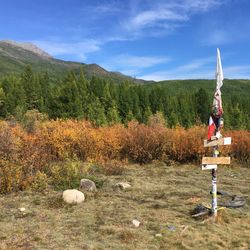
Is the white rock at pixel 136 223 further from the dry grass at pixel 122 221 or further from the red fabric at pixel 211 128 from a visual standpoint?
the red fabric at pixel 211 128

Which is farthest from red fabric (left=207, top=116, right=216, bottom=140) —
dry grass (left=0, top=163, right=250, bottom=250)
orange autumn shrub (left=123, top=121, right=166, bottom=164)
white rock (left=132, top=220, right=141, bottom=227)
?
orange autumn shrub (left=123, top=121, right=166, bottom=164)

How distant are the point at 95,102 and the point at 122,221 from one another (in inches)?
1946

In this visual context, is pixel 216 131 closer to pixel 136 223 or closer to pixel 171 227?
pixel 171 227

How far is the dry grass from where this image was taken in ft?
22.0

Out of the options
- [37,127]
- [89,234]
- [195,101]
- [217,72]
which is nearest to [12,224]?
[89,234]

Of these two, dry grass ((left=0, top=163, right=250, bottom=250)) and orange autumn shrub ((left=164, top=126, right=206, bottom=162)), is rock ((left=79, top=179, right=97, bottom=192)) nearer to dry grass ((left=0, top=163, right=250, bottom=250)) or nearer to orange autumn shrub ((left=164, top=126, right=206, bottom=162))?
dry grass ((left=0, top=163, right=250, bottom=250))

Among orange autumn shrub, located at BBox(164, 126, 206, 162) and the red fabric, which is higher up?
the red fabric

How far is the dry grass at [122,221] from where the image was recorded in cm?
672

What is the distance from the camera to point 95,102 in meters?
56.9

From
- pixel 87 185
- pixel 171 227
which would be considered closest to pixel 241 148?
pixel 87 185

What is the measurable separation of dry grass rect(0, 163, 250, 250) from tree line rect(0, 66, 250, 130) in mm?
37947

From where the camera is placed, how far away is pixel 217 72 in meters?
8.16

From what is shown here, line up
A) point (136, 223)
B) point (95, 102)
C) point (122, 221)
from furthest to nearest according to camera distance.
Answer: point (95, 102) < point (122, 221) < point (136, 223)

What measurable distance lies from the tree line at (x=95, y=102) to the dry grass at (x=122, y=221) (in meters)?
37.9
